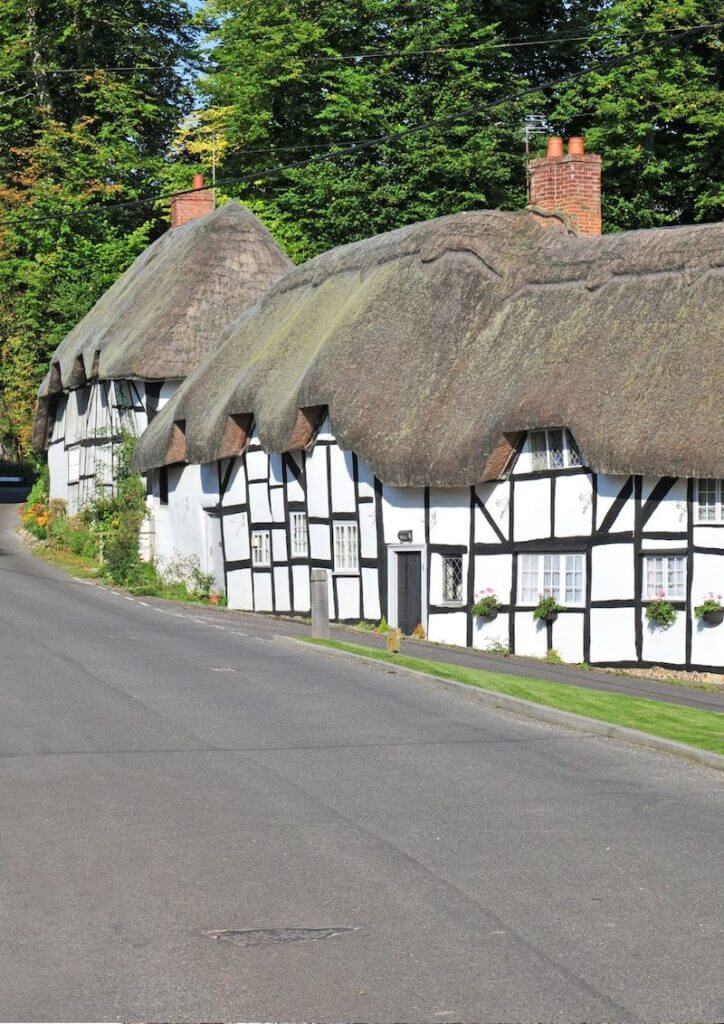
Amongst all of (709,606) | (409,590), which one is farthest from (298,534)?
(709,606)

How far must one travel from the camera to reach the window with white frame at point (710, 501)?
81.5 ft

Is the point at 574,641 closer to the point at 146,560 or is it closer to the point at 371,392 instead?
the point at 371,392

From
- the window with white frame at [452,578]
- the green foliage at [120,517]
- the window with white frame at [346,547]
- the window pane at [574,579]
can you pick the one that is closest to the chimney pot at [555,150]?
the window with white frame at [346,547]

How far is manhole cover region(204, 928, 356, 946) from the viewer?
8.27m

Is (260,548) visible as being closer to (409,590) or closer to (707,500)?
(409,590)

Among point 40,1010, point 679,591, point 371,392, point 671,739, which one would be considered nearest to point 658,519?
point 679,591

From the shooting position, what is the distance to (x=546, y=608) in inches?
1043

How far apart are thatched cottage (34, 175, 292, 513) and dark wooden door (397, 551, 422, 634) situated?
42.0 ft

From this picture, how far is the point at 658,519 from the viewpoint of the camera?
25.3 m

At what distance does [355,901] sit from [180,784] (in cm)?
342

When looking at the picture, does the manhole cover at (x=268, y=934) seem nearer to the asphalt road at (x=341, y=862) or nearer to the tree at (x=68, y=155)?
the asphalt road at (x=341, y=862)

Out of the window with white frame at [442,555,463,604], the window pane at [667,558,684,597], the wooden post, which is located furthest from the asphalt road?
the window with white frame at [442,555,463,604]

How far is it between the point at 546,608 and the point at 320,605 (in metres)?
4.70

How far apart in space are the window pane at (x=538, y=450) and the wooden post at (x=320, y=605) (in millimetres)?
5095
